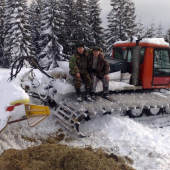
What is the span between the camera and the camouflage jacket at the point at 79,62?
6.17 m

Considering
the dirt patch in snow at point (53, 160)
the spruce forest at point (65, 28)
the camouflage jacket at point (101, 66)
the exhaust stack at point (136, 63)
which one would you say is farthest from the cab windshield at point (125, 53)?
the spruce forest at point (65, 28)

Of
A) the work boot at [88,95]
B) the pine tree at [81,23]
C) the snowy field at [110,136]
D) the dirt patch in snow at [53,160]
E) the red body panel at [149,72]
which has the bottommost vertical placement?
the snowy field at [110,136]

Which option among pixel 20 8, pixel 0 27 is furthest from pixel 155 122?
pixel 0 27

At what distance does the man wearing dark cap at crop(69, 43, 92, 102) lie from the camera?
611 centimetres

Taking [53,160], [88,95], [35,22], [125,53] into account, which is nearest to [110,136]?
[88,95]

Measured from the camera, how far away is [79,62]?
6.36 meters

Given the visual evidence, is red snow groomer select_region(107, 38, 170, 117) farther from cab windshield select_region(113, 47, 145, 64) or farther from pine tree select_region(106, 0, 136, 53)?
pine tree select_region(106, 0, 136, 53)

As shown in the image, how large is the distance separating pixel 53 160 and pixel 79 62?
323 cm

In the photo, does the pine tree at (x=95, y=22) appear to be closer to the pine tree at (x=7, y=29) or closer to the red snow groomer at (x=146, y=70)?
the pine tree at (x=7, y=29)

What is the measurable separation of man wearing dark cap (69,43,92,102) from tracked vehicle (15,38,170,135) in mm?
311

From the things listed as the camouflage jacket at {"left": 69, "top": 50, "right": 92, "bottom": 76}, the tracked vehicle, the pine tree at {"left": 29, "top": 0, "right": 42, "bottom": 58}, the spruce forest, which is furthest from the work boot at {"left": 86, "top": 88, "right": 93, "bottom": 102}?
the pine tree at {"left": 29, "top": 0, "right": 42, "bottom": 58}

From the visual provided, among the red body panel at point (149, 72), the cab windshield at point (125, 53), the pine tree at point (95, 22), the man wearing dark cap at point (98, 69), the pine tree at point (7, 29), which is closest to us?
the man wearing dark cap at point (98, 69)

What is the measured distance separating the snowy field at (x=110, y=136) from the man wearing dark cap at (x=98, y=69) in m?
0.95

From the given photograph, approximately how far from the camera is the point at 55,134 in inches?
224
